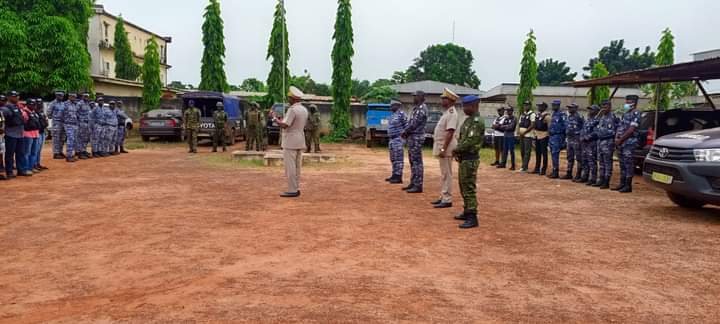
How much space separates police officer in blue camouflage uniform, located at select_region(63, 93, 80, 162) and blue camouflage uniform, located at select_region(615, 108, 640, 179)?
11.7 metres

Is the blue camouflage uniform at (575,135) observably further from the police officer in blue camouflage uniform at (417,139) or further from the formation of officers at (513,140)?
the police officer in blue camouflage uniform at (417,139)

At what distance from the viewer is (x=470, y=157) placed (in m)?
6.12

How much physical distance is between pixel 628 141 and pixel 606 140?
0.52m

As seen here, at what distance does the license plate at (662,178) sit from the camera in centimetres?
678

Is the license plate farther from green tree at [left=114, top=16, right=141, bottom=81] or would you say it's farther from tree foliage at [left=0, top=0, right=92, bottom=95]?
green tree at [left=114, top=16, right=141, bottom=81]

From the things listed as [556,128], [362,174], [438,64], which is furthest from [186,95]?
[438,64]

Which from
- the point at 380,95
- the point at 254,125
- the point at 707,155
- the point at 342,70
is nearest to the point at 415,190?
the point at 707,155

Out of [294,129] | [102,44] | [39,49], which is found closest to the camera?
[294,129]

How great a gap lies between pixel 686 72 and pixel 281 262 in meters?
10.3

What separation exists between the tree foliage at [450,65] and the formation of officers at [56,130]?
47547mm

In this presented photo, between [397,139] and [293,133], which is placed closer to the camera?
[293,133]

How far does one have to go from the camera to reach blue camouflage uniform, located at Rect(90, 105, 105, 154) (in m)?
13.9

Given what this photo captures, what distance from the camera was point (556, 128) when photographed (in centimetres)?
1100

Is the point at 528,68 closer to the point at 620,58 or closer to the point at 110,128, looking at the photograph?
the point at 110,128
